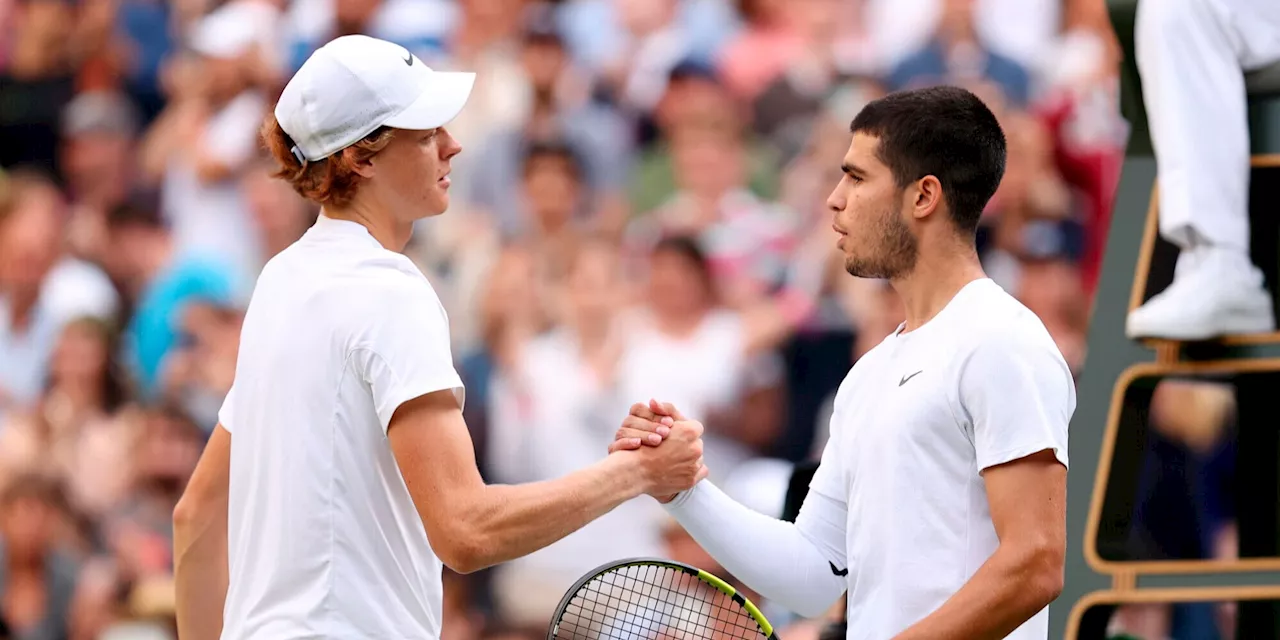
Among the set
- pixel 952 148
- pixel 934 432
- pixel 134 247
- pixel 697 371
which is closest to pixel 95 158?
pixel 134 247

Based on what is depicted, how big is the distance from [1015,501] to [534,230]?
16.3 feet

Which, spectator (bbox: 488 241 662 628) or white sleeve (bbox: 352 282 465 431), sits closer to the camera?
white sleeve (bbox: 352 282 465 431)

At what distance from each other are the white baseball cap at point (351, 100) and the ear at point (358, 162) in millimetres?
14

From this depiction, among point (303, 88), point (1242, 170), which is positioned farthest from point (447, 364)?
point (1242, 170)

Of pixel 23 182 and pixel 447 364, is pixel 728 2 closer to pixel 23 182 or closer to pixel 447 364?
Result: pixel 23 182

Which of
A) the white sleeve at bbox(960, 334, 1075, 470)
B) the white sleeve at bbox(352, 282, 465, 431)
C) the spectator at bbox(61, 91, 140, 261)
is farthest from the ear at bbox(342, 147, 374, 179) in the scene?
the spectator at bbox(61, 91, 140, 261)

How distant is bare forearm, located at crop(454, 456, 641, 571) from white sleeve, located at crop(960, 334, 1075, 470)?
0.59 m

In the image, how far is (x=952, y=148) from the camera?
2.83 meters

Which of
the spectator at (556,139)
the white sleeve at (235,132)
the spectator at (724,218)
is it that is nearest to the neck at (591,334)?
the spectator at (724,218)

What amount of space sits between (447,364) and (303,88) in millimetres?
499

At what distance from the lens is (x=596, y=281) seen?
7047mm

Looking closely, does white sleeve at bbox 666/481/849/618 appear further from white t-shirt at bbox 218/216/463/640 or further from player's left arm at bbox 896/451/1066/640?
white t-shirt at bbox 218/216/463/640

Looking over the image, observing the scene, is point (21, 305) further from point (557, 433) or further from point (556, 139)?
point (557, 433)

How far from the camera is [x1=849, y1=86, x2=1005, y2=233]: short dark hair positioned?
2824 millimetres
